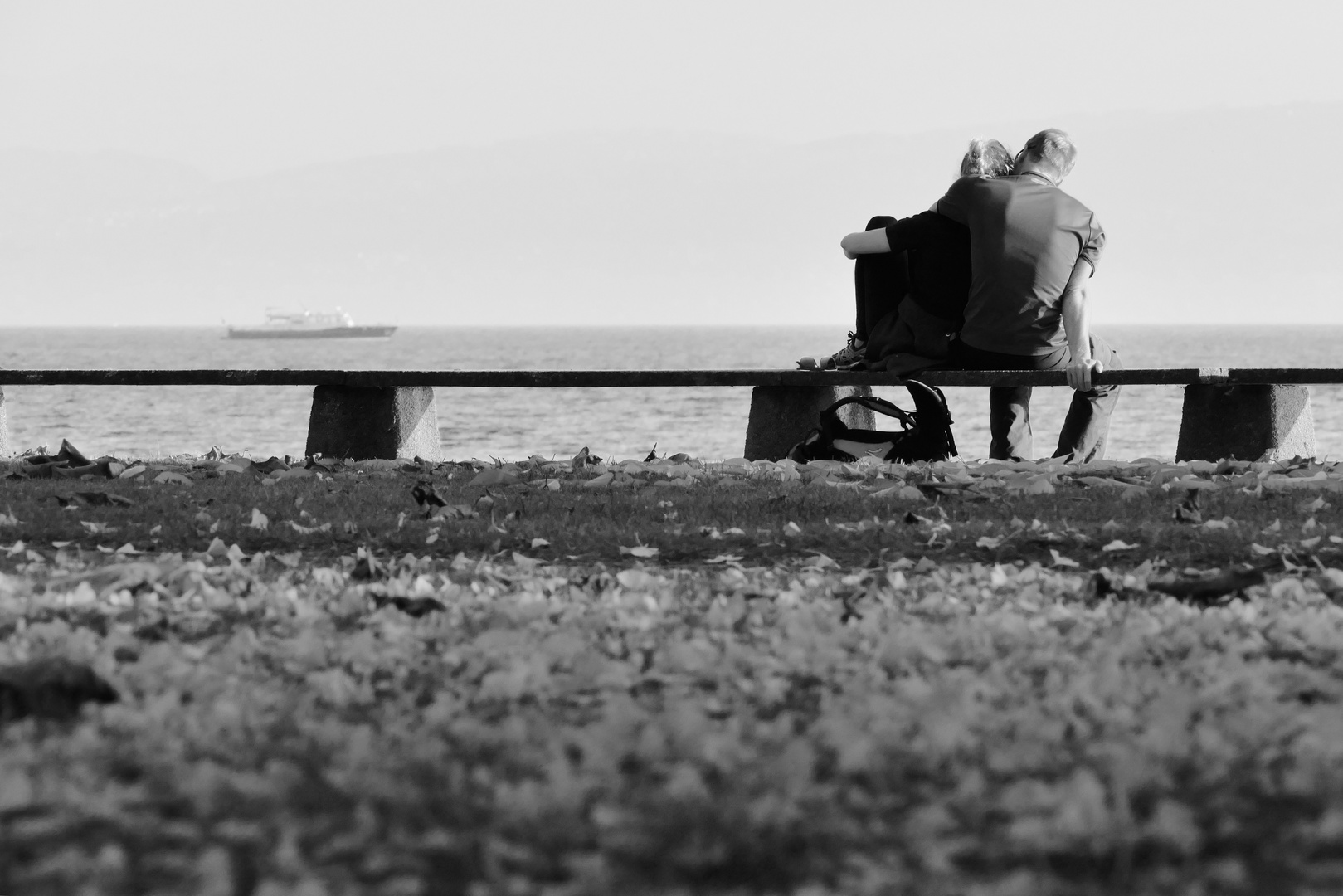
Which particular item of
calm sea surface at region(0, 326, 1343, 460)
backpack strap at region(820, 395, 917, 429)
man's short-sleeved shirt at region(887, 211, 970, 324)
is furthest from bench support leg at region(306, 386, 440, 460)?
calm sea surface at region(0, 326, 1343, 460)

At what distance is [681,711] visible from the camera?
3443 millimetres

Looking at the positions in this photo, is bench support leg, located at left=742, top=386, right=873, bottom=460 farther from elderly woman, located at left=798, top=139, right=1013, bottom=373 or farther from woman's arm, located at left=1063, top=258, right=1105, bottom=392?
woman's arm, located at left=1063, top=258, right=1105, bottom=392

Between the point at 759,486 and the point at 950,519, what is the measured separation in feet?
4.58

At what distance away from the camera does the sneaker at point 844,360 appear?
10.3 m

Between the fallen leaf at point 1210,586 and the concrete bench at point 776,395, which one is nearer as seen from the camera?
the fallen leaf at point 1210,586

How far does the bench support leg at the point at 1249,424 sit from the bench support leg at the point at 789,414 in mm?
2031

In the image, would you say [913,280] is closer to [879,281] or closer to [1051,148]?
[879,281]

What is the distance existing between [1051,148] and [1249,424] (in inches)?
86.5

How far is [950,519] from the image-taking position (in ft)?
23.1

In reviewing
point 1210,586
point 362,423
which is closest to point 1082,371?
point 1210,586

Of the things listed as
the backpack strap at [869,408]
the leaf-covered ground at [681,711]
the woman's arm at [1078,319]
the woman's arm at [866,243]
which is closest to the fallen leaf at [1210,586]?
the leaf-covered ground at [681,711]

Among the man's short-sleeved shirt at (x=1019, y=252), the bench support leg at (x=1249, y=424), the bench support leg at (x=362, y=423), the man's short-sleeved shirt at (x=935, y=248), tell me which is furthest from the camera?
the bench support leg at (x=362, y=423)

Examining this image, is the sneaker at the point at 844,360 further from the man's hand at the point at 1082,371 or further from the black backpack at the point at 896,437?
the man's hand at the point at 1082,371

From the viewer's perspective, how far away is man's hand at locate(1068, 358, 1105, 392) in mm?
9406
